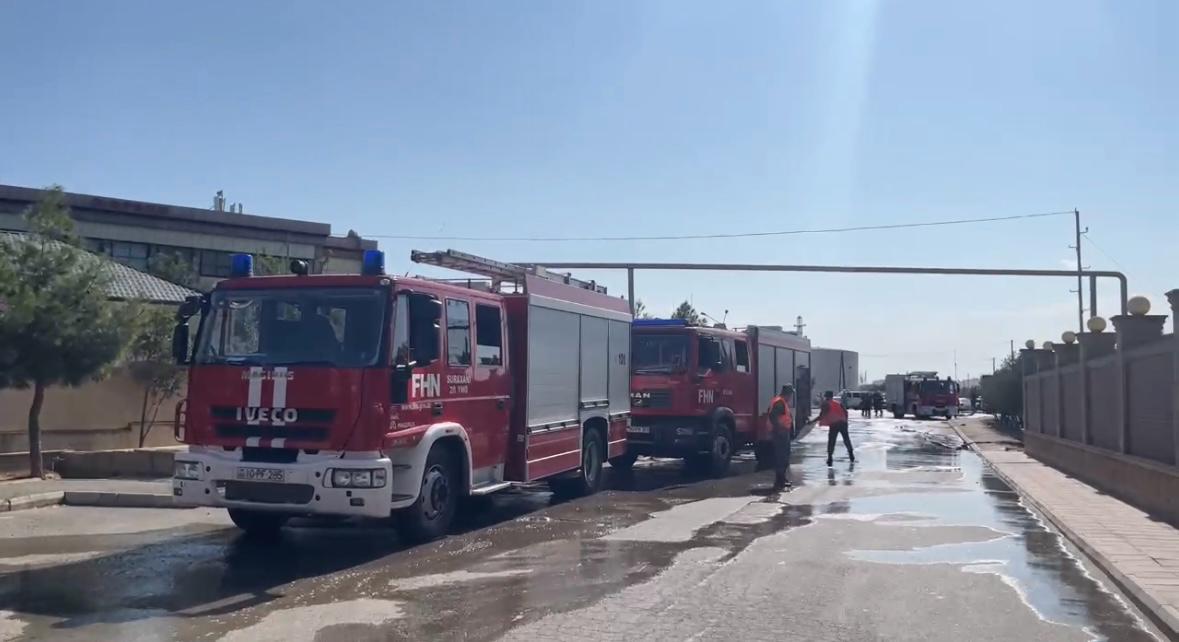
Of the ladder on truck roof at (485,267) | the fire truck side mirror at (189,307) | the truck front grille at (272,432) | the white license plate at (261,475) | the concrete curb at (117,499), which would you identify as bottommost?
the concrete curb at (117,499)

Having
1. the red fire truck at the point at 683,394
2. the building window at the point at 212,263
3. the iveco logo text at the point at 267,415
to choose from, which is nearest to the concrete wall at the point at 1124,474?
the red fire truck at the point at 683,394

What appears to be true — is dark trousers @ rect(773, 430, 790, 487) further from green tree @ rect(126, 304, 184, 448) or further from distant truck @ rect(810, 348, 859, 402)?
distant truck @ rect(810, 348, 859, 402)

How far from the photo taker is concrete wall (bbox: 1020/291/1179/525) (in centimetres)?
1359

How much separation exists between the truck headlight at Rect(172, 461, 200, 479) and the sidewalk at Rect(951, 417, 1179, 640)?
8213 millimetres

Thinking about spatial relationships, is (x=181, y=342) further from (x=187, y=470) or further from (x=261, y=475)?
(x=261, y=475)

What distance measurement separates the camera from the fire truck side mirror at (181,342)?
10570mm

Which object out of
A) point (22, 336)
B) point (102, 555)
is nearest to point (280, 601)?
point (102, 555)

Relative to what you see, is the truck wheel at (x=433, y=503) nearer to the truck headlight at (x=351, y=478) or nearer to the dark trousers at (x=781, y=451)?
the truck headlight at (x=351, y=478)

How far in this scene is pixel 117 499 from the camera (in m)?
14.0

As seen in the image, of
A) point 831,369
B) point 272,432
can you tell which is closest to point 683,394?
point 272,432

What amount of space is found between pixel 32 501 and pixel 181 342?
4.75 meters

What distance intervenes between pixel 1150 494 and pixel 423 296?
1000 centimetres

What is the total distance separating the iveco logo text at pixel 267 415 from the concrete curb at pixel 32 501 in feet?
17.2

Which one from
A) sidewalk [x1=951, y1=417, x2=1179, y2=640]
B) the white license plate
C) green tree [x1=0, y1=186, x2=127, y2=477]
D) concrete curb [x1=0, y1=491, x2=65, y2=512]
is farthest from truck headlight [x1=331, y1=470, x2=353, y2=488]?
green tree [x1=0, y1=186, x2=127, y2=477]
